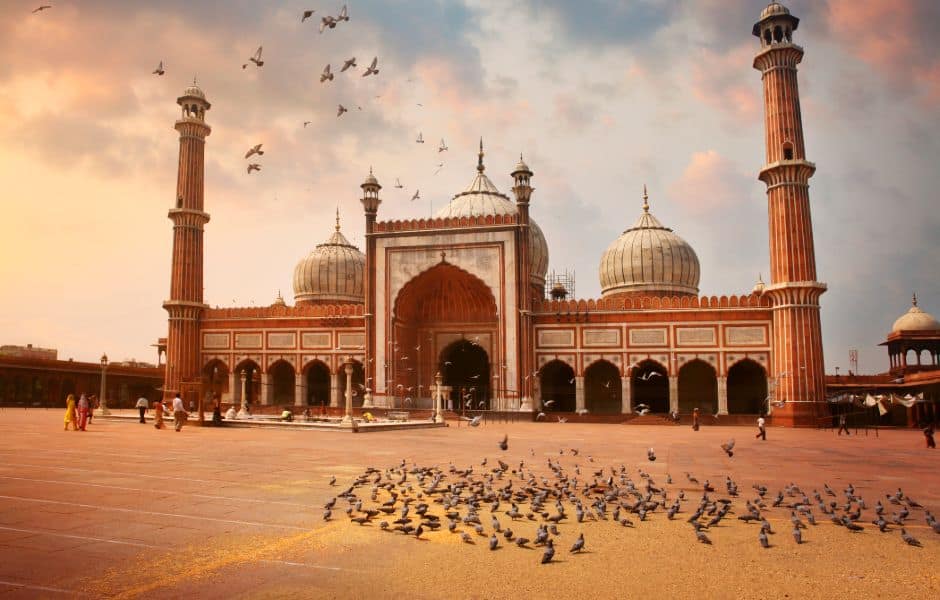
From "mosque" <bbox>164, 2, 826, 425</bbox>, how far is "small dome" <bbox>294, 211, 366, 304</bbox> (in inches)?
236

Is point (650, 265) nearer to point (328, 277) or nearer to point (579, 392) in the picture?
point (579, 392)

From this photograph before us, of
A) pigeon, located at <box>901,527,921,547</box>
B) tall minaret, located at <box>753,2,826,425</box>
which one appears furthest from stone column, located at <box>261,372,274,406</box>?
pigeon, located at <box>901,527,921,547</box>

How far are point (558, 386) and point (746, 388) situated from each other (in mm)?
9608

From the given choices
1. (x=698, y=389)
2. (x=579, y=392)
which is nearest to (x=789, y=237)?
(x=698, y=389)

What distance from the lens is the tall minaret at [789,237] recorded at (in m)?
30.4

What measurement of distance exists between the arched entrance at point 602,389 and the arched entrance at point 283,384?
1762 centimetres

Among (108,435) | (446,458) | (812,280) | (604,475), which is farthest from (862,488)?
(812,280)

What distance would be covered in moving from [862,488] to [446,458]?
6732 mm

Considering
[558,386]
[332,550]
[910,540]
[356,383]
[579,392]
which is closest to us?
[332,550]

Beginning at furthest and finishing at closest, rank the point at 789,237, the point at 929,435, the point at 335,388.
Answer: the point at 335,388 < the point at 789,237 < the point at 929,435

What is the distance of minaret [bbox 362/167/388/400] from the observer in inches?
1467

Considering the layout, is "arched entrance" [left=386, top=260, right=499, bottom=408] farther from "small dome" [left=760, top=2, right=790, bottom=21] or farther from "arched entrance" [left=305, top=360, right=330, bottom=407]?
"small dome" [left=760, top=2, right=790, bottom=21]

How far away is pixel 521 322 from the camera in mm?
35438

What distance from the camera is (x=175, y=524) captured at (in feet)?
21.3
